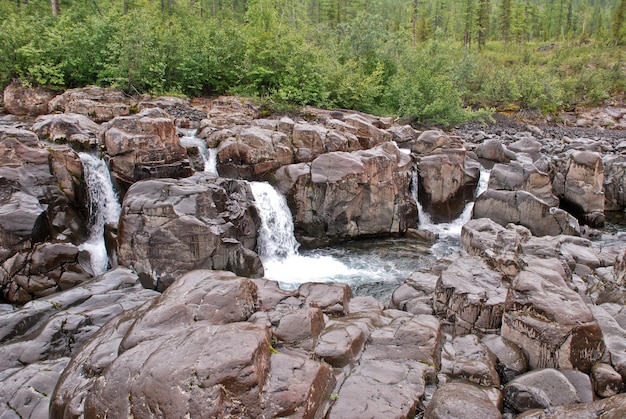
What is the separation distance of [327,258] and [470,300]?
6641mm

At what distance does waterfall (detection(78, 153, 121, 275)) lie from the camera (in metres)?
13.4

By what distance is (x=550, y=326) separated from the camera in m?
7.44

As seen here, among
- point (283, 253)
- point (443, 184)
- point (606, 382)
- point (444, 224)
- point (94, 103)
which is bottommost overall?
point (444, 224)


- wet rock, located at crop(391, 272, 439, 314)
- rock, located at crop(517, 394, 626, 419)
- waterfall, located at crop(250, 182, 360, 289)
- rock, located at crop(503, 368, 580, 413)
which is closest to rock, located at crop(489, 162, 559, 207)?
wet rock, located at crop(391, 272, 439, 314)

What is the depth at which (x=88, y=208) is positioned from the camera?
13648 mm

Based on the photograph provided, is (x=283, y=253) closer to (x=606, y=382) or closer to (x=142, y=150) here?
(x=142, y=150)

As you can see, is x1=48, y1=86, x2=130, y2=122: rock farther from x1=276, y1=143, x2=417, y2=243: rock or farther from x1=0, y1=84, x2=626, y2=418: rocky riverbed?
x1=276, y1=143, x2=417, y2=243: rock

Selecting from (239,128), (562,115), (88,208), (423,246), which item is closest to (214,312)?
(88,208)

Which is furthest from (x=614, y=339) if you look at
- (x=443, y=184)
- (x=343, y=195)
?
(x=443, y=184)

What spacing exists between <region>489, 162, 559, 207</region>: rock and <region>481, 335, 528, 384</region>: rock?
39.0ft

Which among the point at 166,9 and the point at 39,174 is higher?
the point at 166,9

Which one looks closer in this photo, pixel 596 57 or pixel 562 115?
pixel 562 115

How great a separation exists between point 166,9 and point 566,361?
134ft

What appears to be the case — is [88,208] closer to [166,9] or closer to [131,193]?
[131,193]
